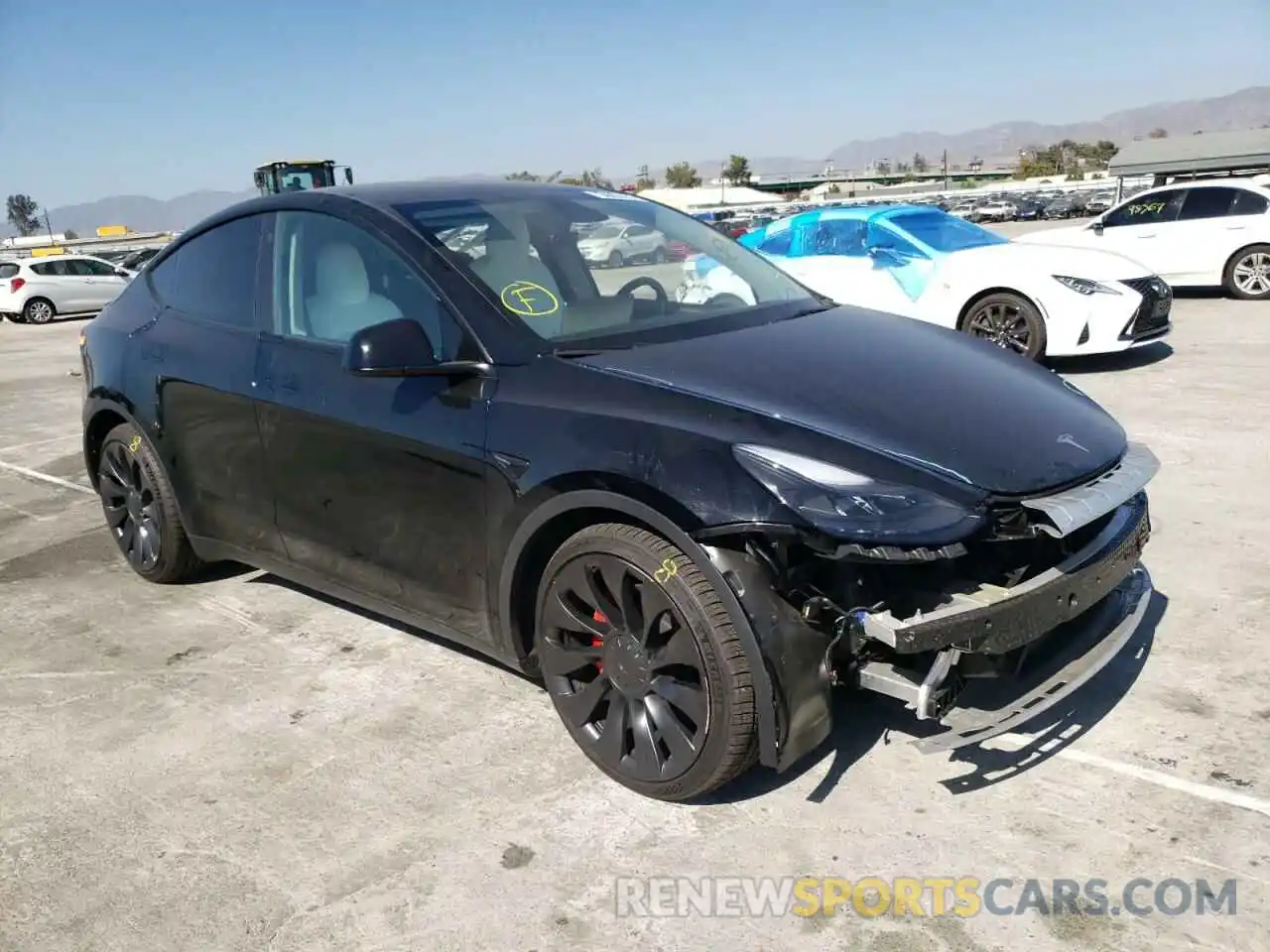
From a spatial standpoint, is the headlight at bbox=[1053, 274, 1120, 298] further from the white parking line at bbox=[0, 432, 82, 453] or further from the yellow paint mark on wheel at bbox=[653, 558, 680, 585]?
the white parking line at bbox=[0, 432, 82, 453]

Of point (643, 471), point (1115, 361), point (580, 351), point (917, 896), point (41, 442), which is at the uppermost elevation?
point (580, 351)

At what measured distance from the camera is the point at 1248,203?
12.3m

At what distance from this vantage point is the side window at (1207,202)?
12.4 meters

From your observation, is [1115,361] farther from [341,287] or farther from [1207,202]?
[341,287]

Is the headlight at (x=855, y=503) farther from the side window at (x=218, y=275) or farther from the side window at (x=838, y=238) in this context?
the side window at (x=838, y=238)

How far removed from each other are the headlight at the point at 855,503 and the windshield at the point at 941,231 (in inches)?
285

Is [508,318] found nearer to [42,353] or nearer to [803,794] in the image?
[803,794]

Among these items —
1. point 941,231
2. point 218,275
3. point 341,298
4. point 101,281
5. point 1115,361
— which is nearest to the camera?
point 341,298

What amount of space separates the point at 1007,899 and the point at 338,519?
232 cm

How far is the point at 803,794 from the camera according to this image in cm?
286

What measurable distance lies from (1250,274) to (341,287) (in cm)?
1259

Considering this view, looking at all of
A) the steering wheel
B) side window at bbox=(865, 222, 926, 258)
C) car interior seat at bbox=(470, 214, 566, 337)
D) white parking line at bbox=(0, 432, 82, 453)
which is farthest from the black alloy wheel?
side window at bbox=(865, 222, 926, 258)

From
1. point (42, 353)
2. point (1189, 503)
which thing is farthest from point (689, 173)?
point (1189, 503)

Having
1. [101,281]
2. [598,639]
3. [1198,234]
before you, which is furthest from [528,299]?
[101,281]
